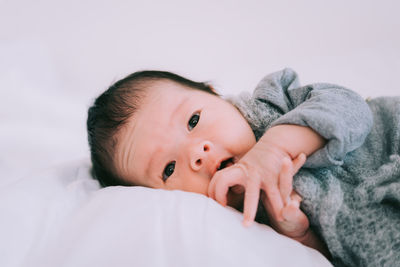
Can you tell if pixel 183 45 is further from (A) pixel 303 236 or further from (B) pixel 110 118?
(A) pixel 303 236

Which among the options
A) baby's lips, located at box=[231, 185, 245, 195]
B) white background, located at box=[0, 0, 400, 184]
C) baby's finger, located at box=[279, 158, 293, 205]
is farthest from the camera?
white background, located at box=[0, 0, 400, 184]

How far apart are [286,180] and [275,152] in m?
0.07

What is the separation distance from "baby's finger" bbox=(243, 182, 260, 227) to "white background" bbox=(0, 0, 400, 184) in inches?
36.5

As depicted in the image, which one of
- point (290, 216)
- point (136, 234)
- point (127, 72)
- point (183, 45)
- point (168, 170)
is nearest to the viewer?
point (136, 234)

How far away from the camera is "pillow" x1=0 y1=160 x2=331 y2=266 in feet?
1.70

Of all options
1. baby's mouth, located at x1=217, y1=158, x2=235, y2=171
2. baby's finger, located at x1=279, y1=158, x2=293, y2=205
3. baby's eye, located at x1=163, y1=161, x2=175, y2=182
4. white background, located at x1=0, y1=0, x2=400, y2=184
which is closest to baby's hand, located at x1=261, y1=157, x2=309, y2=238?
baby's finger, located at x1=279, y1=158, x2=293, y2=205

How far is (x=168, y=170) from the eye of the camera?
0.86m

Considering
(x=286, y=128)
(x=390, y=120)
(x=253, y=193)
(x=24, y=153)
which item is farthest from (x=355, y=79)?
(x=24, y=153)

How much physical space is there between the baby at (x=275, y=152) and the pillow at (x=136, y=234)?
0.23ft

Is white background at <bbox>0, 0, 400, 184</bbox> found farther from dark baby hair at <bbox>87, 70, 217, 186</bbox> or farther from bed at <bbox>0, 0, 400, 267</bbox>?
dark baby hair at <bbox>87, 70, 217, 186</bbox>

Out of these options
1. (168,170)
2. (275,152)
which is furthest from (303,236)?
(168,170)

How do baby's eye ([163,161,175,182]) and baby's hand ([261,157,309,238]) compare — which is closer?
baby's hand ([261,157,309,238])

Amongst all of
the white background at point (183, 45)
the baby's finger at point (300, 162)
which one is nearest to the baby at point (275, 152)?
the baby's finger at point (300, 162)

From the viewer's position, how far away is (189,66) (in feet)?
5.91
